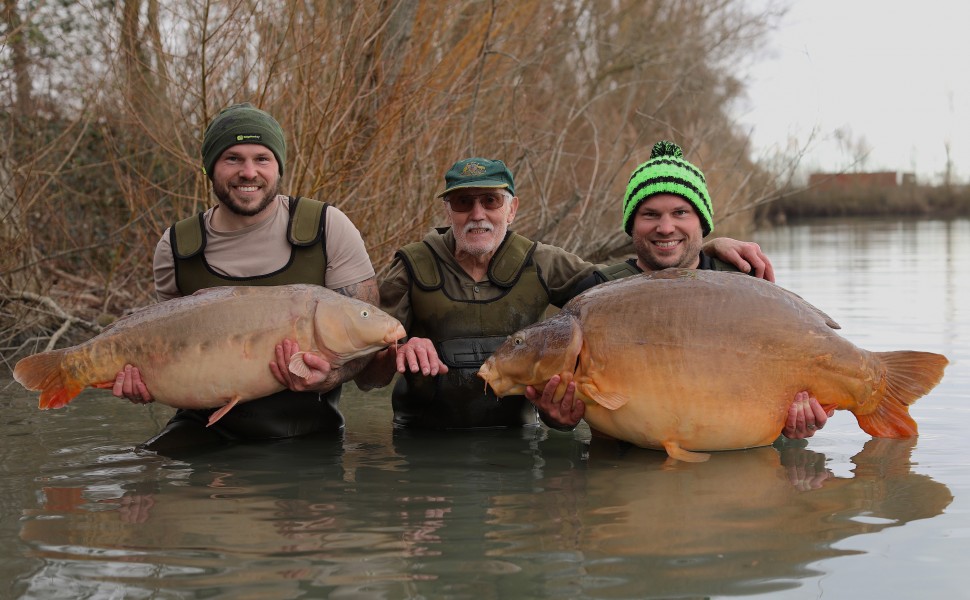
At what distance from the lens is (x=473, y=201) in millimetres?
4754

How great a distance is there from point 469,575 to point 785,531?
1.05 m

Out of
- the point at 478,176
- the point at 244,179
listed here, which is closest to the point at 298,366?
the point at 244,179

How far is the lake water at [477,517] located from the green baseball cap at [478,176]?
44.8 inches

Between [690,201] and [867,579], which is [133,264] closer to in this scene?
[690,201]

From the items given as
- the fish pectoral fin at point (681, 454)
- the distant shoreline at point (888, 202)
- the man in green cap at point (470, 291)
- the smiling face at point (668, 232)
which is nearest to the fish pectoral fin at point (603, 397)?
the fish pectoral fin at point (681, 454)

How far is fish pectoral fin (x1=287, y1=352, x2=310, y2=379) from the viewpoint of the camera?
165 inches

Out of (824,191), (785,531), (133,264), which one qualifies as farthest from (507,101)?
(824,191)

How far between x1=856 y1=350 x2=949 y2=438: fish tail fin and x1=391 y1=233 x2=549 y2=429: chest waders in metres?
1.57

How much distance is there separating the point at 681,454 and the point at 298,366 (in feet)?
4.96

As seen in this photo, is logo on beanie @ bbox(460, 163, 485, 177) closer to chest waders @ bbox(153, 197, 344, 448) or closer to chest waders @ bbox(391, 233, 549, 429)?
chest waders @ bbox(391, 233, 549, 429)

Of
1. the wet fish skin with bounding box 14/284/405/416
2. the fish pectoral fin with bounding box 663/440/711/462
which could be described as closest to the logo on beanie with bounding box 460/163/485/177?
the wet fish skin with bounding box 14/284/405/416

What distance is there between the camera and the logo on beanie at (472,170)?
4660 millimetres

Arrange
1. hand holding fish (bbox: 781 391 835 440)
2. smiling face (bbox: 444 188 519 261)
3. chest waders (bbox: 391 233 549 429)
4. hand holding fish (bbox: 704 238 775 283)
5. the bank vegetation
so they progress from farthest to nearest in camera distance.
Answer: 1. the bank vegetation
2. chest waders (bbox: 391 233 549 429)
3. smiling face (bbox: 444 188 519 261)
4. hand holding fish (bbox: 704 238 775 283)
5. hand holding fish (bbox: 781 391 835 440)

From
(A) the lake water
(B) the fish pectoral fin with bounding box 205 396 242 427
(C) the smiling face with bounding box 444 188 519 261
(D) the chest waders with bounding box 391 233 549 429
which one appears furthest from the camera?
(D) the chest waders with bounding box 391 233 549 429
